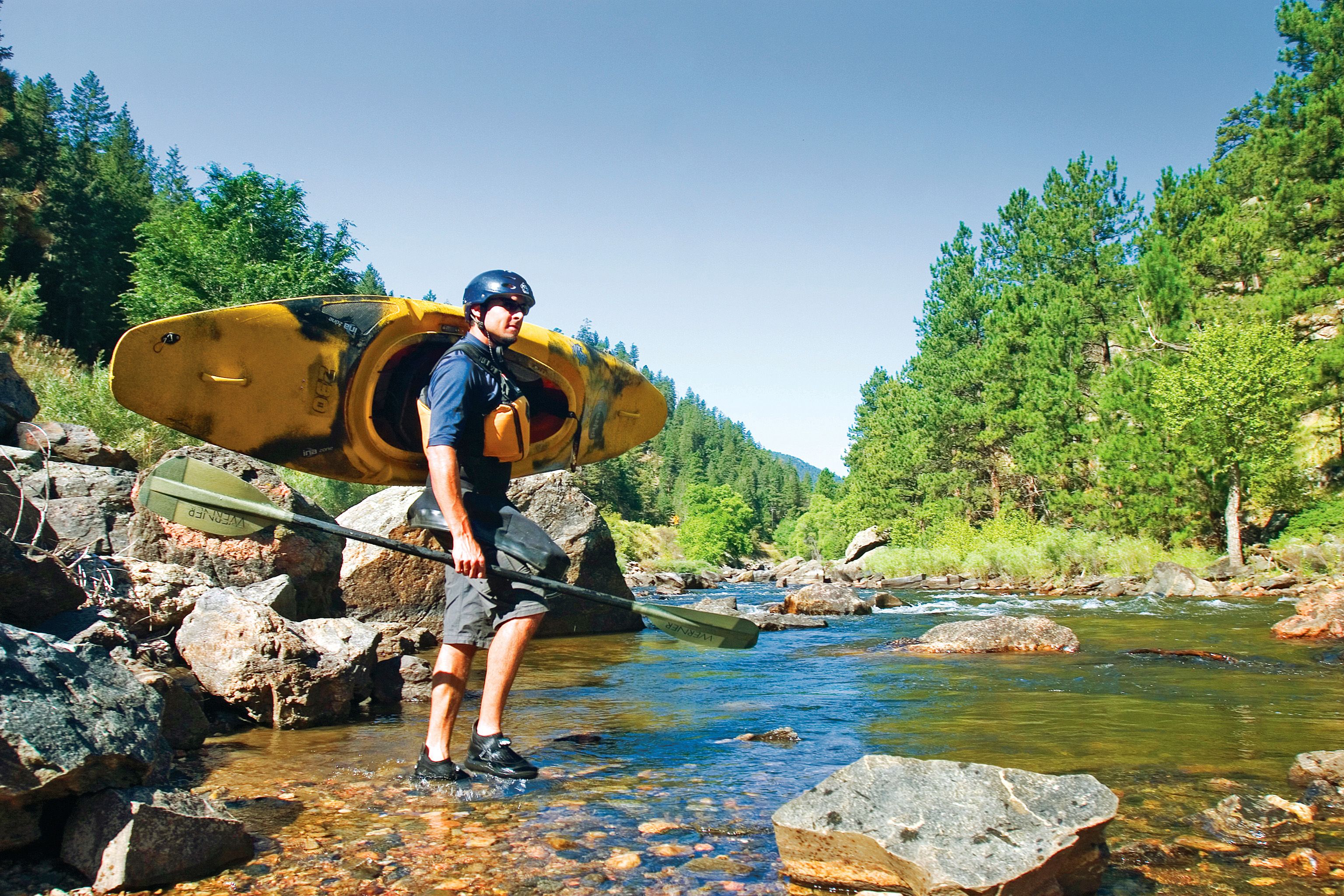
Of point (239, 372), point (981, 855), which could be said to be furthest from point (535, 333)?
point (981, 855)

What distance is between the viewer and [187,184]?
6962cm

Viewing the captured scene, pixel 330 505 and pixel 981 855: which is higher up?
pixel 330 505

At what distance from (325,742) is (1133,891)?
324 cm

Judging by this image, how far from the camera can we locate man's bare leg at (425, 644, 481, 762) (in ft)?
10.3

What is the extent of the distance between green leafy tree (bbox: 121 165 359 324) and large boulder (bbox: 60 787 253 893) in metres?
31.4

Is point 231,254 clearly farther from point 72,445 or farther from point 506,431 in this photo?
point 506,431

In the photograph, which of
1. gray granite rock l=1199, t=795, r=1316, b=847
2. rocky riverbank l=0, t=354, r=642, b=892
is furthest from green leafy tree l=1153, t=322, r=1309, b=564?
gray granite rock l=1199, t=795, r=1316, b=847

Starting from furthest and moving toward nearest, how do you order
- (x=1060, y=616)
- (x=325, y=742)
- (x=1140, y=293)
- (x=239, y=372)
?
(x=1140, y=293) → (x=1060, y=616) → (x=239, y=372) → (x=325, y=742)

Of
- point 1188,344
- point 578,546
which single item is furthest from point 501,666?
point 1188,344

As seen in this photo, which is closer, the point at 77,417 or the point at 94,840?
the point at 94,840

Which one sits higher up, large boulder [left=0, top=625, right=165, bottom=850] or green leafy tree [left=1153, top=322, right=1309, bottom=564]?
green leafy tree [left=1153, top=322, right=1309, bottom=564]

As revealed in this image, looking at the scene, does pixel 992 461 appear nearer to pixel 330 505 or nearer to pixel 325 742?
pixel 330 505

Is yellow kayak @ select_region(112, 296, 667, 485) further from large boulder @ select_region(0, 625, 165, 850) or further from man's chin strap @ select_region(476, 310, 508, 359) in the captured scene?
large boulder @ select_region(0, 625, 165, 850)

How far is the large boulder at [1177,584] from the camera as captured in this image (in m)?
15.2
